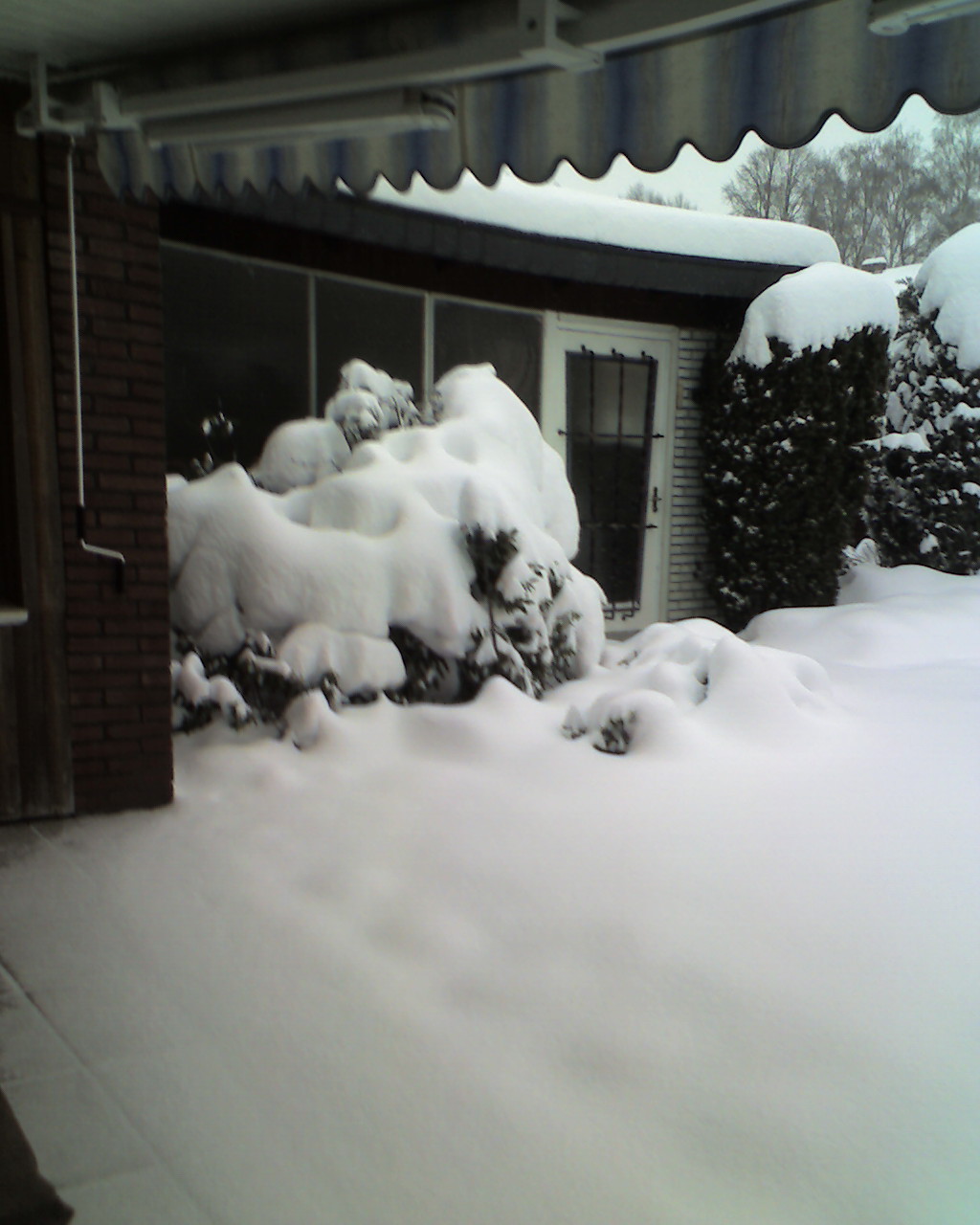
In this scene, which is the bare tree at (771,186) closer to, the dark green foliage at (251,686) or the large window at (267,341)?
the large window at (267,341)

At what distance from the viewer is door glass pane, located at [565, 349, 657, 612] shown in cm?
866

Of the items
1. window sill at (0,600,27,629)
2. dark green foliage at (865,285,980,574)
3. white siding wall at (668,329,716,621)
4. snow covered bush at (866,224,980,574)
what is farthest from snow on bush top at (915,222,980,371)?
window sill at (0,600,27,629)

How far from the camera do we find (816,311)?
816 centimetres

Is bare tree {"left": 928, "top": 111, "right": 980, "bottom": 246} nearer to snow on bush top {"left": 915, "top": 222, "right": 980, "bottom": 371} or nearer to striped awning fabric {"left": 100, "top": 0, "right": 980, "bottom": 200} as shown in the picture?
snow on bush top {"left": 915, "top": 222, "right": 980, "bottom": 371}

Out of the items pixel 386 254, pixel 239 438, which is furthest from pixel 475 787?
pixel 386 254

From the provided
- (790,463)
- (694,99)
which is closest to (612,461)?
(790,463)

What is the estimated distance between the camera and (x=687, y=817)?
387 cm

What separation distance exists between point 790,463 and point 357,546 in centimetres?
472

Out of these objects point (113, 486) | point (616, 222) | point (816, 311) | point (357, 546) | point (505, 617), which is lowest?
point (505, 617)

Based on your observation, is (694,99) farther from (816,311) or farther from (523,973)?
(816,311)

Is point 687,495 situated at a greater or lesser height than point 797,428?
lesser

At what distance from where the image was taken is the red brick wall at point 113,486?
364cm

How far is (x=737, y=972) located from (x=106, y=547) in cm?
278

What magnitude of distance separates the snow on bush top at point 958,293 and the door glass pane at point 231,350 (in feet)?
21.1
